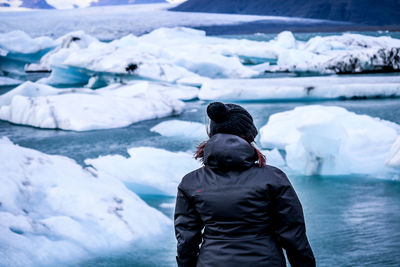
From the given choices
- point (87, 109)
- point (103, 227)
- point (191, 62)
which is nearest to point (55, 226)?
point (103, 227)

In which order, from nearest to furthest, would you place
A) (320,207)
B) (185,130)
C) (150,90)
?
(320,207)
(185,130)
(150,90)

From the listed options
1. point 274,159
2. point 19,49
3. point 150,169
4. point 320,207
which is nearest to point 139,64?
point 19,49

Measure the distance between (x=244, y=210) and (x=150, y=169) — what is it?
2968 millimetres

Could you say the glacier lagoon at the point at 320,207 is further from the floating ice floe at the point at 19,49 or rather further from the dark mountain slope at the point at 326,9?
the dark mountain slope at the point at 326,9

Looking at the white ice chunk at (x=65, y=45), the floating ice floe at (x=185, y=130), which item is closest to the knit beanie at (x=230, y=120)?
the floating ice floe at (x=185, y=130)

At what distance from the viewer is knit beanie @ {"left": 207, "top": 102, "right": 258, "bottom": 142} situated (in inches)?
53.5

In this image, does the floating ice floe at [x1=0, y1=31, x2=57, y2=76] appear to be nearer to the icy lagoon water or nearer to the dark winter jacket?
the icy lagoon water

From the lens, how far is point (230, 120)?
1369 mm

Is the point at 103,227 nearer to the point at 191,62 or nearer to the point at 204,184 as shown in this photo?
the point at 204,184

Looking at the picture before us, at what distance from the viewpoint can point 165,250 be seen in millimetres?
2830

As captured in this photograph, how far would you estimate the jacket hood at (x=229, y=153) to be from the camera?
1.29 meters

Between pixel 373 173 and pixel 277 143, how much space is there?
4.77ft

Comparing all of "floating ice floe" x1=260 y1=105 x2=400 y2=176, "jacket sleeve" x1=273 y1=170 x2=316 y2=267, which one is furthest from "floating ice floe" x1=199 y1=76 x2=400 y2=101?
"jacket sleeve" x1=273 y1=170 x2=316 y2=267

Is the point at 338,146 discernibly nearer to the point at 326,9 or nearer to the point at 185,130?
the point at 185,130
